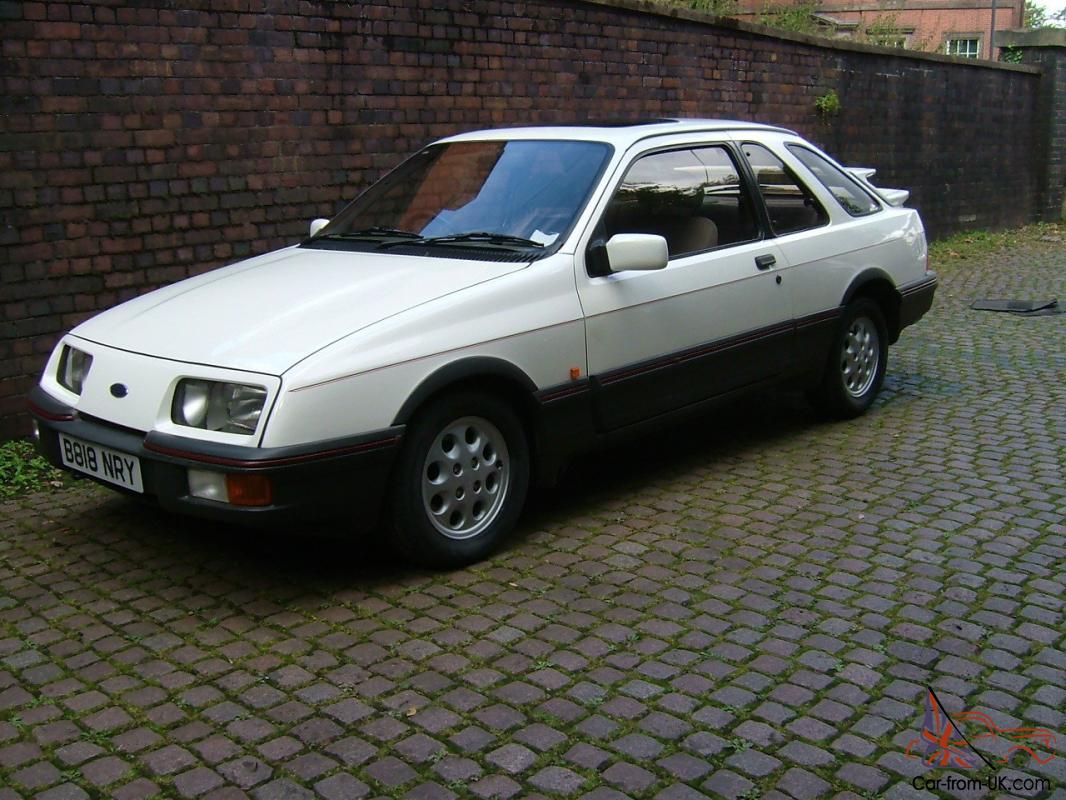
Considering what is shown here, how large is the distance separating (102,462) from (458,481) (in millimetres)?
1382

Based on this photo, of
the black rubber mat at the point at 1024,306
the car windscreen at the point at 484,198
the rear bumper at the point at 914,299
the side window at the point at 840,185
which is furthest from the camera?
the black rubber mat at the point at 1024,306

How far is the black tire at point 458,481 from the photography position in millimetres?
4484

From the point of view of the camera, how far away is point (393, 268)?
5008 mm

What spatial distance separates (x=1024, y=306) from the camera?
35.4 feet

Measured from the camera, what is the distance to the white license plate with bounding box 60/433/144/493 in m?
4.34

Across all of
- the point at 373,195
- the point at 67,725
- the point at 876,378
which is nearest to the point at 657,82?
the point at 876,378

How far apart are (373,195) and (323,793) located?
12.0 ft

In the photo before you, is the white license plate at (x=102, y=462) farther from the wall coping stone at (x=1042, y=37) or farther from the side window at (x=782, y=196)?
the wall coping stone at (x=1042, y=37)

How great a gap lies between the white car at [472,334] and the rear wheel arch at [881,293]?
37 millimetres

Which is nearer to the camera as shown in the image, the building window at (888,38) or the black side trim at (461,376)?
the black side trim at (461,376)

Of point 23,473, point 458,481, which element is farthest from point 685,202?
point 23,473

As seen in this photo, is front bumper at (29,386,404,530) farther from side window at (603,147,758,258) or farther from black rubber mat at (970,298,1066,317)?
black rubber mat at (970,298,1066,317)

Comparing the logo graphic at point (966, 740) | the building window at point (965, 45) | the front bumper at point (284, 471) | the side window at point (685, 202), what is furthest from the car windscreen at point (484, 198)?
the building window at point (965, 45)

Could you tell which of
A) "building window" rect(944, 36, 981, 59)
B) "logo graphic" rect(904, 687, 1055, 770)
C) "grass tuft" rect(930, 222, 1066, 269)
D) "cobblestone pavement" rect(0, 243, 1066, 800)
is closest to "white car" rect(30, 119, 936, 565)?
"cobblestone pavement" rect(0, 243, 1066, 800)
